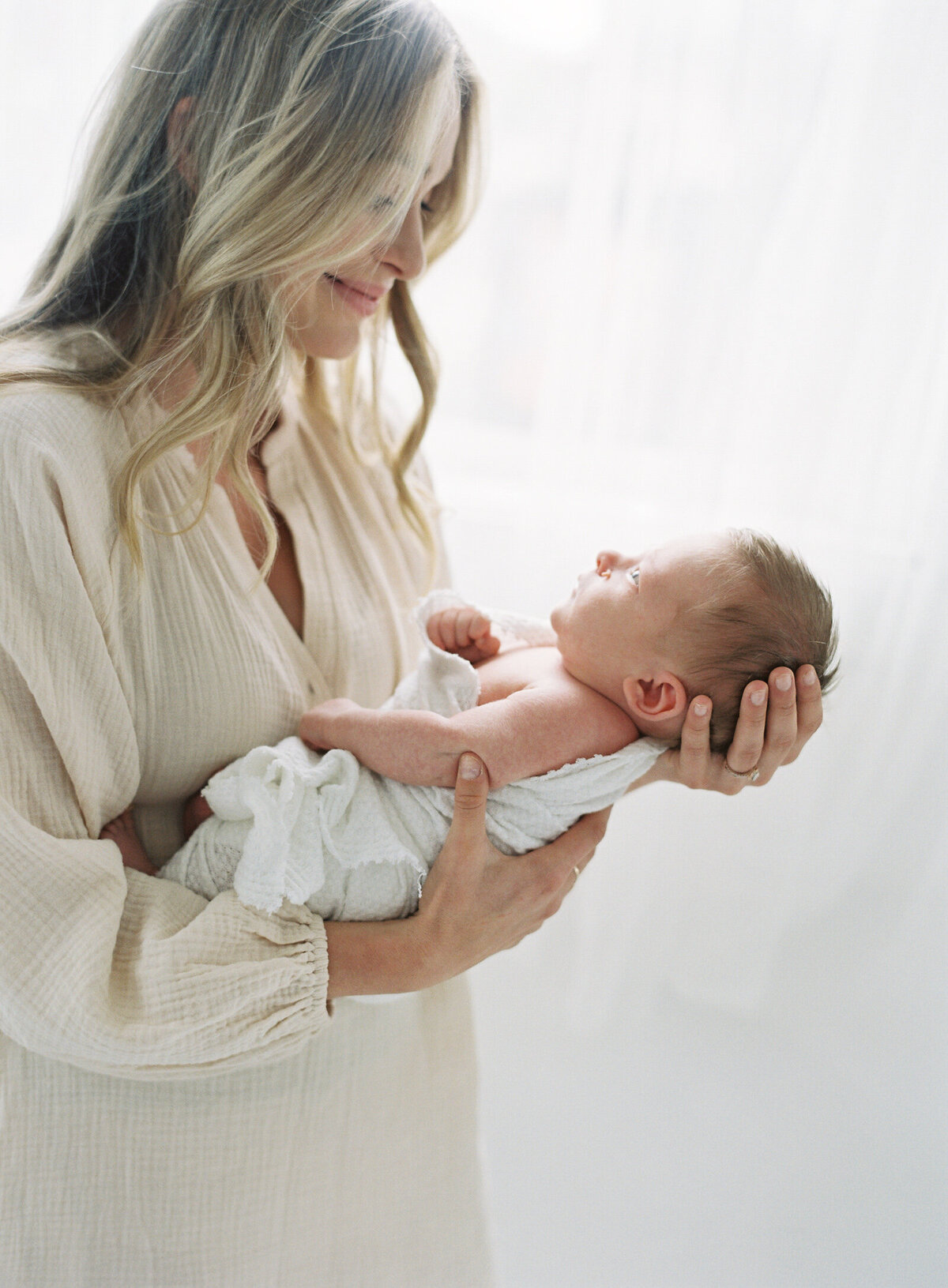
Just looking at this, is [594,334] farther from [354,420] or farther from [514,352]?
[354,420]

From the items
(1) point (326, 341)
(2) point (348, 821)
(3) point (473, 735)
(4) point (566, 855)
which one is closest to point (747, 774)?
(4) point (566, 855)

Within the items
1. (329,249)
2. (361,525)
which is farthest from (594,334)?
(329,249)

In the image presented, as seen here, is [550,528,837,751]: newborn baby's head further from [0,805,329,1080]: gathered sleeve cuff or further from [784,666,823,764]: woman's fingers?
[0,805,329,1080]: gathered sleeve cuff

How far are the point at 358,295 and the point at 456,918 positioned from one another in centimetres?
74

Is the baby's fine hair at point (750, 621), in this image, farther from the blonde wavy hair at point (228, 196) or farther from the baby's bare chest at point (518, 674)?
the blonde wavy hair at point (228, 196)

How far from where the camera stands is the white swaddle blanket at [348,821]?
0.95 m

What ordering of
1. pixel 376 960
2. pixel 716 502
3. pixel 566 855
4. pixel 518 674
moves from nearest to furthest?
pixel 376 960 < pixel 566 855 < pixel 518 674 < pixel 716 502

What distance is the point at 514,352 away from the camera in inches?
75.9

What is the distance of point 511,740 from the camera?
3.36 ft

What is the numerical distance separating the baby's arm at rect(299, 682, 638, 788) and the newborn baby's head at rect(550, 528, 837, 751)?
0.06 meters

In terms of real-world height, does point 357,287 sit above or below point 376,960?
above

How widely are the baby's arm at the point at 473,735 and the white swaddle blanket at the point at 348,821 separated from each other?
0.07 feet

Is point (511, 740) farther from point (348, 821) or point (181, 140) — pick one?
point (181, 140)

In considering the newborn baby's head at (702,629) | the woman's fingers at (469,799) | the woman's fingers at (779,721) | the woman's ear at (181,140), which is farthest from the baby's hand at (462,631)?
the woman's ear at (181,140)
